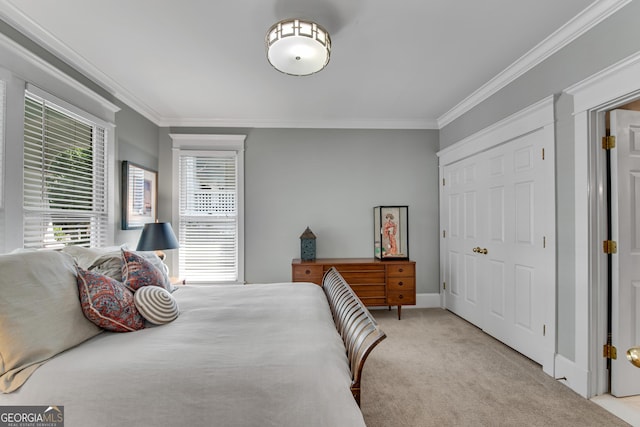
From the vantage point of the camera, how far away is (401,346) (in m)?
2.99

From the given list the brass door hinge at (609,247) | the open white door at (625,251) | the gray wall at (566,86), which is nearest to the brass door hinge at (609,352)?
the open white door at (625,251)

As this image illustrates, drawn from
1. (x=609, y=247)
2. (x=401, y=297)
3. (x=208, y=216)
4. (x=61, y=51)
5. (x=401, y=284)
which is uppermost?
(x=61, y=51)

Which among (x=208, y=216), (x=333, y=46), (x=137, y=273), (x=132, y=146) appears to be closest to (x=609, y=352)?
(x=333, y=46)

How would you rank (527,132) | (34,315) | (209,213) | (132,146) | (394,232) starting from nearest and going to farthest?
1. (34,315)
2. (527,132)
3. (132,146)
4. (394,232)
5. (209,213)

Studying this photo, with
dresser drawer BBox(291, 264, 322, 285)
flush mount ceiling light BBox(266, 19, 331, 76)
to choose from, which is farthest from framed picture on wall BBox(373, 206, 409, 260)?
flush mount ceiling light BBox(266, 19, 331, 76)

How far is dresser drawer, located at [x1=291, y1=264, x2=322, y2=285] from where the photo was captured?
12.4 feet

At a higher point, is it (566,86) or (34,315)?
(566,86)

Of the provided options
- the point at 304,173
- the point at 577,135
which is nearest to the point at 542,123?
the point at 577,135

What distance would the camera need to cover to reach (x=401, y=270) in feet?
12.6

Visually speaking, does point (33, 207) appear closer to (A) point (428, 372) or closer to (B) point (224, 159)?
(B) point (224, 159)

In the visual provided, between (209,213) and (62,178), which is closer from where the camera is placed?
(62,178)

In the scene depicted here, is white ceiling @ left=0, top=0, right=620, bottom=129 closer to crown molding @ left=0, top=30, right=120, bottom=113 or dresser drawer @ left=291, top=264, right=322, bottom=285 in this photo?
crown molding @ left=0, top=30, right=120, bottom=113

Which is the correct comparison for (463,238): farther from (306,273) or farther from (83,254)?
(83,254)

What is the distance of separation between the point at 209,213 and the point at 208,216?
43 millimetres
